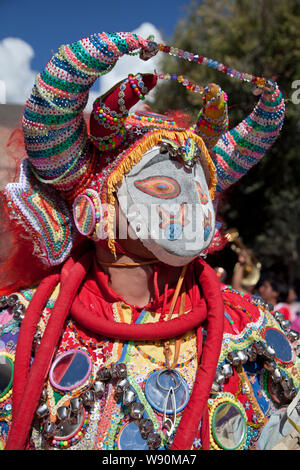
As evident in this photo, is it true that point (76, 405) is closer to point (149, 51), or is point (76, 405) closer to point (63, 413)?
point (63, 413)

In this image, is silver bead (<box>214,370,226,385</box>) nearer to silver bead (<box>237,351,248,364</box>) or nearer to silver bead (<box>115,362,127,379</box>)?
silver bead (<box>237,351,248,364</box>)

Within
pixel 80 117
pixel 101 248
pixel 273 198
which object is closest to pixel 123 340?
pixel 101 248

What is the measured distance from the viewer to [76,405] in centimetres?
141

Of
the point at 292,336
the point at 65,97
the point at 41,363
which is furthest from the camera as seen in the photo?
the point at 292,336

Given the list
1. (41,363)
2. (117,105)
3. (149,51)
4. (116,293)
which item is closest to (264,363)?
(116,293)

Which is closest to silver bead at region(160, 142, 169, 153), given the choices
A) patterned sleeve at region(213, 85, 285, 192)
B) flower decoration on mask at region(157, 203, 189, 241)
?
flower decoration on mask at region(157, 203, 189, 241)

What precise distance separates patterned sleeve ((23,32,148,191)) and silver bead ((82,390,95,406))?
0.80m

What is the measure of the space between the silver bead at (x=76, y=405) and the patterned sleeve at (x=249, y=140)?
42.0 inches

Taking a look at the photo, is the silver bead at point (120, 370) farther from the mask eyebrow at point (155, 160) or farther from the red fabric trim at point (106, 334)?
the mask eyebrow at point (155, 160)

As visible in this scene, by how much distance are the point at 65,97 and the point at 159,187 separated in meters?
0.45

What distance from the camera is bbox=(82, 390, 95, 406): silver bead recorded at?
Answer: 1.43m

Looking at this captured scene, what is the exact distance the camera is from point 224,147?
178 centimetres

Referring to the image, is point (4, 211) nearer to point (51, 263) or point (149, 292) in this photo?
point (51, 263)

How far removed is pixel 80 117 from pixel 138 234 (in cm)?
47
